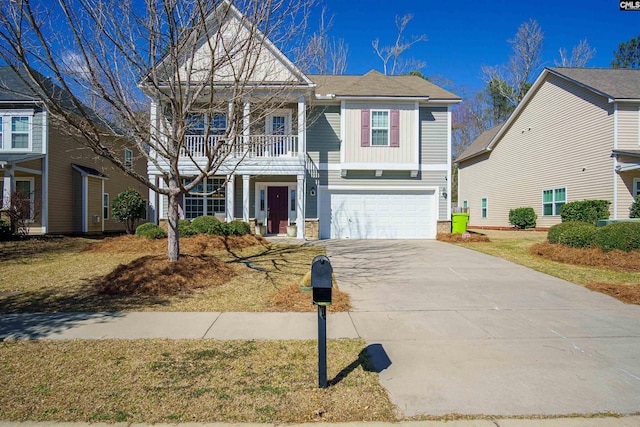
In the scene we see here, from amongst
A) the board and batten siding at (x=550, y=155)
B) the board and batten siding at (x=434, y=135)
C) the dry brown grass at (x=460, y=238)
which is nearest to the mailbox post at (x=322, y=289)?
the dry brown grass at (x=460, y=238)

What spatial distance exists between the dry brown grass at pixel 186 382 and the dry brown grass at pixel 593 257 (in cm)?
814

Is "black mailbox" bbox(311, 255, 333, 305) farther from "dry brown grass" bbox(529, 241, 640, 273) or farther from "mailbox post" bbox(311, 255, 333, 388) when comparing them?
"dry brown grass" bbox(529, 241, 640, 273)

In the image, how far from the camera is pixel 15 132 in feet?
55.9

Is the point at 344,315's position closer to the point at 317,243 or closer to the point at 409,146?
the point at 317,243

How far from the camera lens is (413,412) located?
319 cm

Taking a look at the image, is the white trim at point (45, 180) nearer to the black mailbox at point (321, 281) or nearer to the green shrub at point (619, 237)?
the black mailbox at point (321, 281)

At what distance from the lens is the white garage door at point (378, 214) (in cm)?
1678

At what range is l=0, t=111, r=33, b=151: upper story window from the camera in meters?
16.9

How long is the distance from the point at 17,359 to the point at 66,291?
344 cm

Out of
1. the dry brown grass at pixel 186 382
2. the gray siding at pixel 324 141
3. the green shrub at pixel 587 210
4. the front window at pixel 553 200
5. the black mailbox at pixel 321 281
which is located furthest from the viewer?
the front window at pixel 553 200

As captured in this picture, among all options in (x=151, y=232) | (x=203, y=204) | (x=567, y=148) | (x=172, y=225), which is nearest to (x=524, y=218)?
(x=567, y=148)

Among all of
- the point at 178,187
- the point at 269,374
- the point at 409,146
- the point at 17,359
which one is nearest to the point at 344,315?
the point at 269,374

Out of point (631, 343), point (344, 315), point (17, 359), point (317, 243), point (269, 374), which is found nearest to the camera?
point (269, 374)

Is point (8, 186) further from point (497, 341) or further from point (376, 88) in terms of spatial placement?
point (497, 341)
